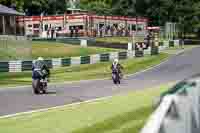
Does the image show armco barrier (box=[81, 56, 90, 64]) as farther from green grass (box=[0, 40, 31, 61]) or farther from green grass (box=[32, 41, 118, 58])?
green grass (box=[32, 41, 118, 58])

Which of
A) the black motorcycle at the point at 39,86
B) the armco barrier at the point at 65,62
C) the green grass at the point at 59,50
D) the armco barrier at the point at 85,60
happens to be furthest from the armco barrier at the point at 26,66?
the black motorcycle at the point at 39,86

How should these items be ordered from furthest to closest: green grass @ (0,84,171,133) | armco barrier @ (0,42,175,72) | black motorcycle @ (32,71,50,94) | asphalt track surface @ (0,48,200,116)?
armco barrier @ (0,42,175,72) → black motorcycle @ (32,71,50,94) → asphalt track surface @ (0,48,200,116) → green grass @ (0,84,171,133)

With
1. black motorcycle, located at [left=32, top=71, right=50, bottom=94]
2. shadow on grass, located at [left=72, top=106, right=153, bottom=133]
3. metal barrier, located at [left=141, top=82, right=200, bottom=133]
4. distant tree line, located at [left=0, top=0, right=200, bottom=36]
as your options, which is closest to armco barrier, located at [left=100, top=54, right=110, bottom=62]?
black motorcycle, located at [left=32, top=71, right=50, bottom=94]

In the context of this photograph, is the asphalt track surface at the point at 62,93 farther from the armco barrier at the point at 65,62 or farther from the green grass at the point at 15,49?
the green grass at the point at 15,49

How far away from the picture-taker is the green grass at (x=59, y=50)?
46.8 meters

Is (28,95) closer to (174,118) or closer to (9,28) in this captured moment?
(174,118)

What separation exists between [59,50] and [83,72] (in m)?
12.4

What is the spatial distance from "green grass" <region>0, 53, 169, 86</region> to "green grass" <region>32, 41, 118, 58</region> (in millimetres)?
5755

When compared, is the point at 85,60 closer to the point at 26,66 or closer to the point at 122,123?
the point at 26,66

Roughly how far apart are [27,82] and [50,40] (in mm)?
28317

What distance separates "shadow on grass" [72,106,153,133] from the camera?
1040cm

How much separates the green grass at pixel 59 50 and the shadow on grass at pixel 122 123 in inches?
1324

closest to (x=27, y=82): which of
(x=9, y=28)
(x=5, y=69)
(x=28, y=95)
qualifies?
(x=5, y=69)

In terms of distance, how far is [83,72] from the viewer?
123 feet
